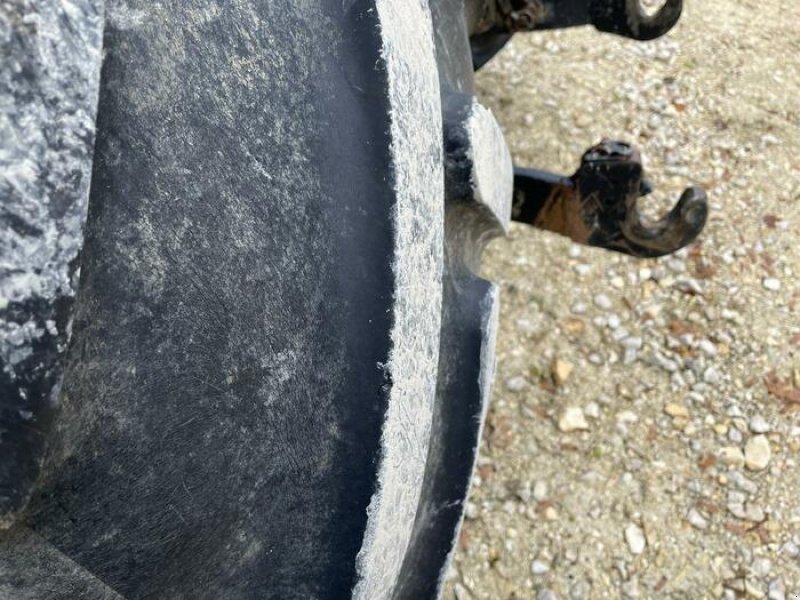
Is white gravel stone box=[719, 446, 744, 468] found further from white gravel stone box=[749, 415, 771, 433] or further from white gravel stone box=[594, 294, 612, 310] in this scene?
white gravel stone box=[594, 294, 612, 310]

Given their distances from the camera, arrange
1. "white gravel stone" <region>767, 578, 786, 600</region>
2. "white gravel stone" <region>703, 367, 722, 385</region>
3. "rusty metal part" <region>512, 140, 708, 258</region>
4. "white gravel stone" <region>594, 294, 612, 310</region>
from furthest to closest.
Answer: "white gravel stone" <region>594, 294, 612, 310</region> < "white gravel stone" <region>703, 367, 722, 385</region> < "white gravel stone" <region>767, 578, 786, 600</region> < "rusty metal part" <region>512, 140, 708, 258</region>

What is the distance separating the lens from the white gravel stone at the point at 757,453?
1.60m

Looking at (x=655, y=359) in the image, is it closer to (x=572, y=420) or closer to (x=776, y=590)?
(x=572, y=420)

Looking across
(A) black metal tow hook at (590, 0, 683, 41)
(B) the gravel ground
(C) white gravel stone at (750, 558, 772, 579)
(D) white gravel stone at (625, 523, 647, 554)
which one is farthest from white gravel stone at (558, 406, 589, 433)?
(A) black metal tow hook at (590, 0, 683, 41)

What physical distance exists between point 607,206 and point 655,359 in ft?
1.53

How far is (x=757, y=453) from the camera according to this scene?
1.61 meters

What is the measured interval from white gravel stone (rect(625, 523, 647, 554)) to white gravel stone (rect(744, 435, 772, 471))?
236 mm

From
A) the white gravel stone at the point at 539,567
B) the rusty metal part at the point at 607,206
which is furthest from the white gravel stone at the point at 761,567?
the rusty metal part at the point at 607,206

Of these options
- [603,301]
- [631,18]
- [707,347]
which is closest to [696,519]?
[707,347]

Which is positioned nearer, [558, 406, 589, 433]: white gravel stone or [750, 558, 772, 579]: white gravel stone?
[750, 558, 772, 579]: white gravel stone

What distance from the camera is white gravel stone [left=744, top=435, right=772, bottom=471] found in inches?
62.9

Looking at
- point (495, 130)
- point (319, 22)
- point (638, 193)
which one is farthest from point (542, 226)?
point (319, 22)

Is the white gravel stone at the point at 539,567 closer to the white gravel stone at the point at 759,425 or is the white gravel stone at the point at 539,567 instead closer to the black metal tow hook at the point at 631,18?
the white gravel stone at the point at 759,425

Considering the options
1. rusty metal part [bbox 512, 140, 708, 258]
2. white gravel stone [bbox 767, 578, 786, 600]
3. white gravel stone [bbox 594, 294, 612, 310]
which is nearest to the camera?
rusty metal part [bbox 512, 140, 708, 258]
